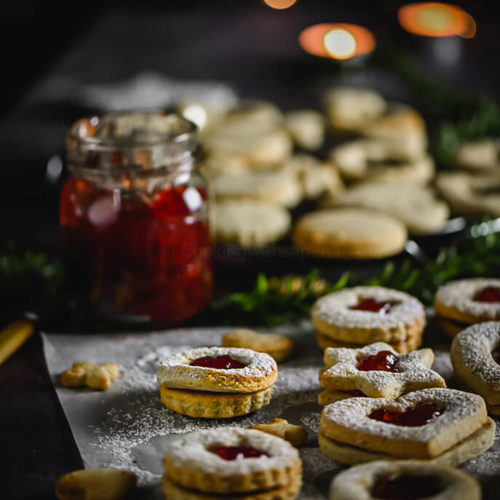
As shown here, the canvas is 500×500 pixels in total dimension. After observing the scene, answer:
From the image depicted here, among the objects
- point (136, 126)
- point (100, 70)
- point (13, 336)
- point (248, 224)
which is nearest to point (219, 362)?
point (13, 336)

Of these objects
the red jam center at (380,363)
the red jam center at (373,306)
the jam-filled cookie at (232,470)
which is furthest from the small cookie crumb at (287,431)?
the red jam center at (373,306)

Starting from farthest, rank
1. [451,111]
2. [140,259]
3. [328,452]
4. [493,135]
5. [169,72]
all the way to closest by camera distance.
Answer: [169,72] → [451,111] → [493,135] → [140,259] → [328,452]

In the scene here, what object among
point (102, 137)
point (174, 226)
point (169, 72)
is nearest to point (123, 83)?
point (169, 72)

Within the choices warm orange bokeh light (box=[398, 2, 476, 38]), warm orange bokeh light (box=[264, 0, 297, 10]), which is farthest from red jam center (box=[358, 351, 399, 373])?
warm orange bokeh light (box=[264, 0, 297, 10])

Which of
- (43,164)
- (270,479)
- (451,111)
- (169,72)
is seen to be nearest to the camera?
(270,479)

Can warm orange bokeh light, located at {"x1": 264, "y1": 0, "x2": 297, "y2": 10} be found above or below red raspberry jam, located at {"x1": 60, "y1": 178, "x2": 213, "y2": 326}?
above

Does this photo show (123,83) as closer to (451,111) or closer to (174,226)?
(451,111)

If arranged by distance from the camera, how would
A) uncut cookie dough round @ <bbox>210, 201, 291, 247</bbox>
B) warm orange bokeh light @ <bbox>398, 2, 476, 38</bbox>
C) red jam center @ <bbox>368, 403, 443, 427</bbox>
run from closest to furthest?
1. red jam center @ <bbox>368, 403, 443, 427</bbox>
2. uncut cookie dough round @ <bbox>210, 201, 291, 247</bbox>
3. warm orange bokeh light @ <bbox>398, 2, 476, 38</bbox>

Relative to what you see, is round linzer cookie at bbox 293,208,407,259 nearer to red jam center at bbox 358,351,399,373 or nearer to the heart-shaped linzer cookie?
red jam center at bbox 358,351,399,373
